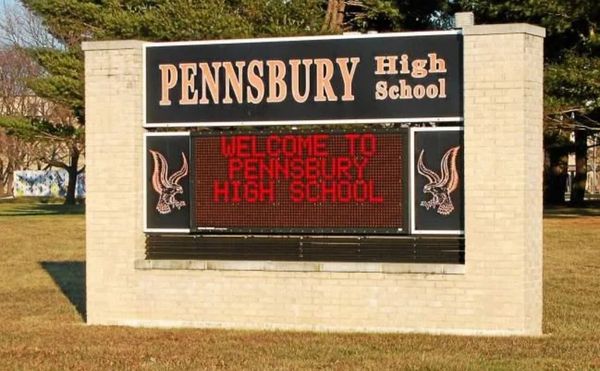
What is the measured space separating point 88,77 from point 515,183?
5.47m

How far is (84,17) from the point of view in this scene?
136 ft

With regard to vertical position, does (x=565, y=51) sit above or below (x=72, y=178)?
above

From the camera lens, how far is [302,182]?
1379 centimetres

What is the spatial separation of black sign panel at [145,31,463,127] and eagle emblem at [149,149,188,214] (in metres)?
0.49

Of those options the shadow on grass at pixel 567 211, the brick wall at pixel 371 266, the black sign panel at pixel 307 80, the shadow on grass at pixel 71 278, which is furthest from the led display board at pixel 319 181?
the shadow on grass at pixel 567 211

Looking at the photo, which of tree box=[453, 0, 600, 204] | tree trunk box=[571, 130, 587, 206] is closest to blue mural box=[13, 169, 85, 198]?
tree trunk box=[571, 130, 587, 206]

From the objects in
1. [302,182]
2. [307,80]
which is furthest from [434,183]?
[307,80]

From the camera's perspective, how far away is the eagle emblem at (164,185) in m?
14.4

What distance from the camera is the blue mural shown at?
308ft

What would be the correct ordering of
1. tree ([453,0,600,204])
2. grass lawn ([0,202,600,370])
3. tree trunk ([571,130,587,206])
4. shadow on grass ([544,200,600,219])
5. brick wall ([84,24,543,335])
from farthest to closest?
tree trunk ([571,130,587,206])
shadow on grass ([544,200,600,219])
tree ([453,0,600,204])
brick wall ([84,24,543,335])
grass lawn ([0,202,600,370])

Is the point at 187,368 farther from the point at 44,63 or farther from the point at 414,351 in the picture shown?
the point at 44,63

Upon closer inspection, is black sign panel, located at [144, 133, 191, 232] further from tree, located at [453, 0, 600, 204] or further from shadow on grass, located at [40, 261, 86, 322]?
tree, located at [453, 0, 600, 204]

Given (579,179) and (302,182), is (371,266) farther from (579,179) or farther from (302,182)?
(579,179)

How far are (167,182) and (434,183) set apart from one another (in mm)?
3336
